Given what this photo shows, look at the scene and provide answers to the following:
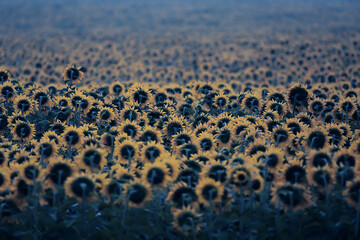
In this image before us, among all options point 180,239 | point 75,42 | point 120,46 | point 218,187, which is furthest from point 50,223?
point 75,42

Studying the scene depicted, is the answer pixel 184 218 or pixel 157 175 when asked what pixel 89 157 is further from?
pixel 184 218

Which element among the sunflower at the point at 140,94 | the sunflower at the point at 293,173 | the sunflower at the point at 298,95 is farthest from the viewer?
the sunflower at the point at 140,94

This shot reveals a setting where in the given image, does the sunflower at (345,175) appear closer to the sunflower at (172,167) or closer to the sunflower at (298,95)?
the sunflower at (172,167)

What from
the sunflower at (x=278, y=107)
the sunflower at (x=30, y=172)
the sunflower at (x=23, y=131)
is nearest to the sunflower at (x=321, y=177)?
the sunflower at (x=278, y=107)

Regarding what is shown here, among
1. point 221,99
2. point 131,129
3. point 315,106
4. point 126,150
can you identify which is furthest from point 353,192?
point 221,99

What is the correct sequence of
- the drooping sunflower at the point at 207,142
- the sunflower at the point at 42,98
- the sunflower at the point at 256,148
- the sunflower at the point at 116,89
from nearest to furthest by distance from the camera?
the sunflower at the point at 256,148 → the drooping sunflower at the point at 207,142 → the sunflower at the point at 42,98 → the sunflower at the point at 116,89

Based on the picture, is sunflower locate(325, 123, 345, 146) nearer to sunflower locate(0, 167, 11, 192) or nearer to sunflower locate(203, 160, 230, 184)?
sunflower locate(203, 160, 230, 184)

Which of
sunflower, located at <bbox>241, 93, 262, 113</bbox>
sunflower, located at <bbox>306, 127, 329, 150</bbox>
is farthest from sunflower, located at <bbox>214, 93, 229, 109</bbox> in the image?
sunflower, located at <bbox>306, 127, 329, 150</bbox>
